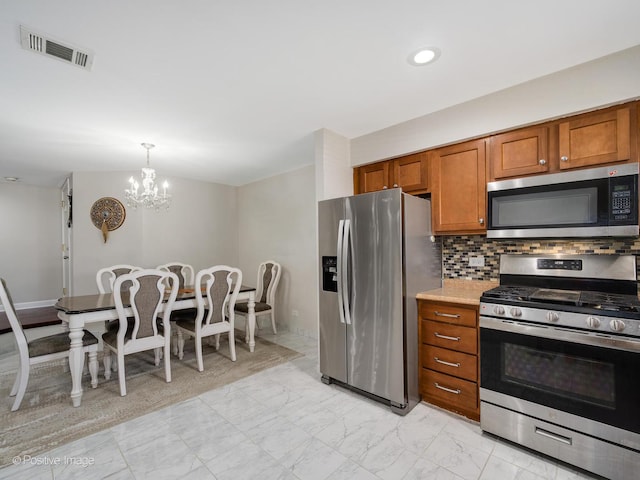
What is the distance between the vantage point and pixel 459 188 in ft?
7.98

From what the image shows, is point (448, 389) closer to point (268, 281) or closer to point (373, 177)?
point (373, 177)

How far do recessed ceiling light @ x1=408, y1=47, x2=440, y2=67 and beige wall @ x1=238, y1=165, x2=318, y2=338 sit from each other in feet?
7.81

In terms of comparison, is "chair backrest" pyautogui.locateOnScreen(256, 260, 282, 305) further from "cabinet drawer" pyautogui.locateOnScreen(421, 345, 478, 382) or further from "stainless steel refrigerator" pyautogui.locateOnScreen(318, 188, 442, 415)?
"cabinet drawer" pyautogui.locateOnScreen(421, 345, 478, 382)

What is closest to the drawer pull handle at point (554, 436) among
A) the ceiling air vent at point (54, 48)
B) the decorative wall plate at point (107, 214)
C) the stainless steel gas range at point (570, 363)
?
the stainless steel gas range at point (570, 363)

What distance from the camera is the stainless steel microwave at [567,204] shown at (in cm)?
175

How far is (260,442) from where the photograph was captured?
6.43 ft

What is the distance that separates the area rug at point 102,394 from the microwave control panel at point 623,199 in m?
3.08

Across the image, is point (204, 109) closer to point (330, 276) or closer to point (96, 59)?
point (96, 59)

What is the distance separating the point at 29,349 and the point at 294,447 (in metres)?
2.28

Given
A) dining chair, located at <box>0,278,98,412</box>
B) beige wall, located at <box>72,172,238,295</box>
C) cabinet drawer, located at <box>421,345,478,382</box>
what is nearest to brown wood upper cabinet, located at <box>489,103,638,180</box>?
cabinet drawer, located at <box>421,345,478,382</box>

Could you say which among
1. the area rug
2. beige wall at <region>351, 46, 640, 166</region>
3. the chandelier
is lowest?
the area rug

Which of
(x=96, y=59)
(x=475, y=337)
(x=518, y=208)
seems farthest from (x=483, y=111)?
(x=96, y=59)

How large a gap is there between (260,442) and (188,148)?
10.2 ft

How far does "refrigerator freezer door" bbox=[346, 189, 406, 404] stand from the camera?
2242mm
